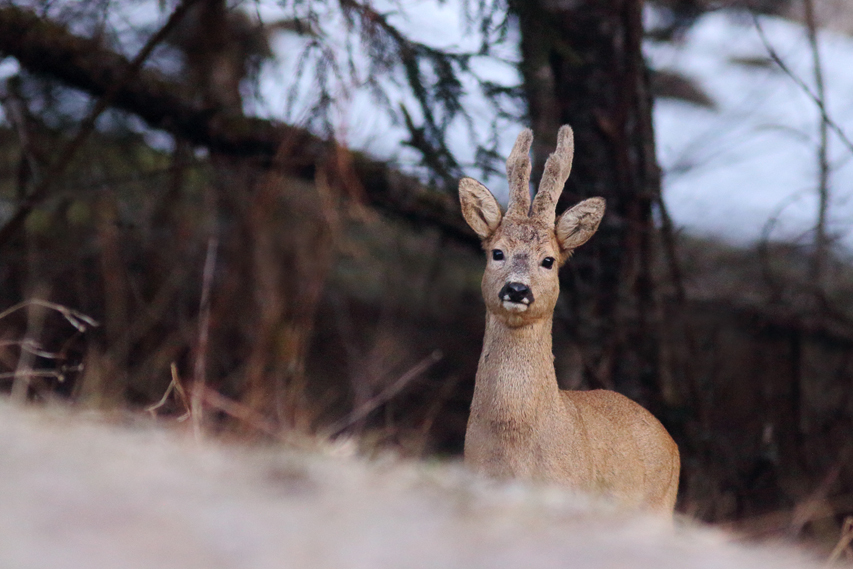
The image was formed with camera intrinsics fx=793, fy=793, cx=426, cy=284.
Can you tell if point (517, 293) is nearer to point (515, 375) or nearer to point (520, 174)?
point (515, 375)

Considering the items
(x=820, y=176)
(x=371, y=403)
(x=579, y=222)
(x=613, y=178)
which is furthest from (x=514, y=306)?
(x=820, y=176)

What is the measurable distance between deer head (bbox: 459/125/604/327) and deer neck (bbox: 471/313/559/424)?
80mm

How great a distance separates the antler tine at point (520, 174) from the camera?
3.33 m

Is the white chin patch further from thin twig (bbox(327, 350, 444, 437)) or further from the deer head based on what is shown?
thin twig (bbox(327, 350, 444, 437))

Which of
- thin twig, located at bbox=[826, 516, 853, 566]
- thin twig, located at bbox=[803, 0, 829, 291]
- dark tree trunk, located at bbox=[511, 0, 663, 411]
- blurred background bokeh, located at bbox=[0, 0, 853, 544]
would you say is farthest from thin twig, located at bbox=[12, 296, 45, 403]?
thin twig, located at bbox=[803, 0, 829, 291]

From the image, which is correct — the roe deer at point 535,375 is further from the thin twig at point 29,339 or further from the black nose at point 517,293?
the thin twig at point 29,339

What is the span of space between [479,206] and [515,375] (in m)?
0.74

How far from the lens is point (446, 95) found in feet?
15.6

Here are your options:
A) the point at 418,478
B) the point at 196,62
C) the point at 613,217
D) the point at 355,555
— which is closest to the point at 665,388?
the point at 613,217

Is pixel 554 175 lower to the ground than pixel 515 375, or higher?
higher

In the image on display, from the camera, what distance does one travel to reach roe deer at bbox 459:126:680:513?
10.3 feet

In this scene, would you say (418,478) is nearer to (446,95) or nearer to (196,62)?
(446,95)

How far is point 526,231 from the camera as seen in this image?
3328 millimetres

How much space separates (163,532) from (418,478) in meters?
0.81
